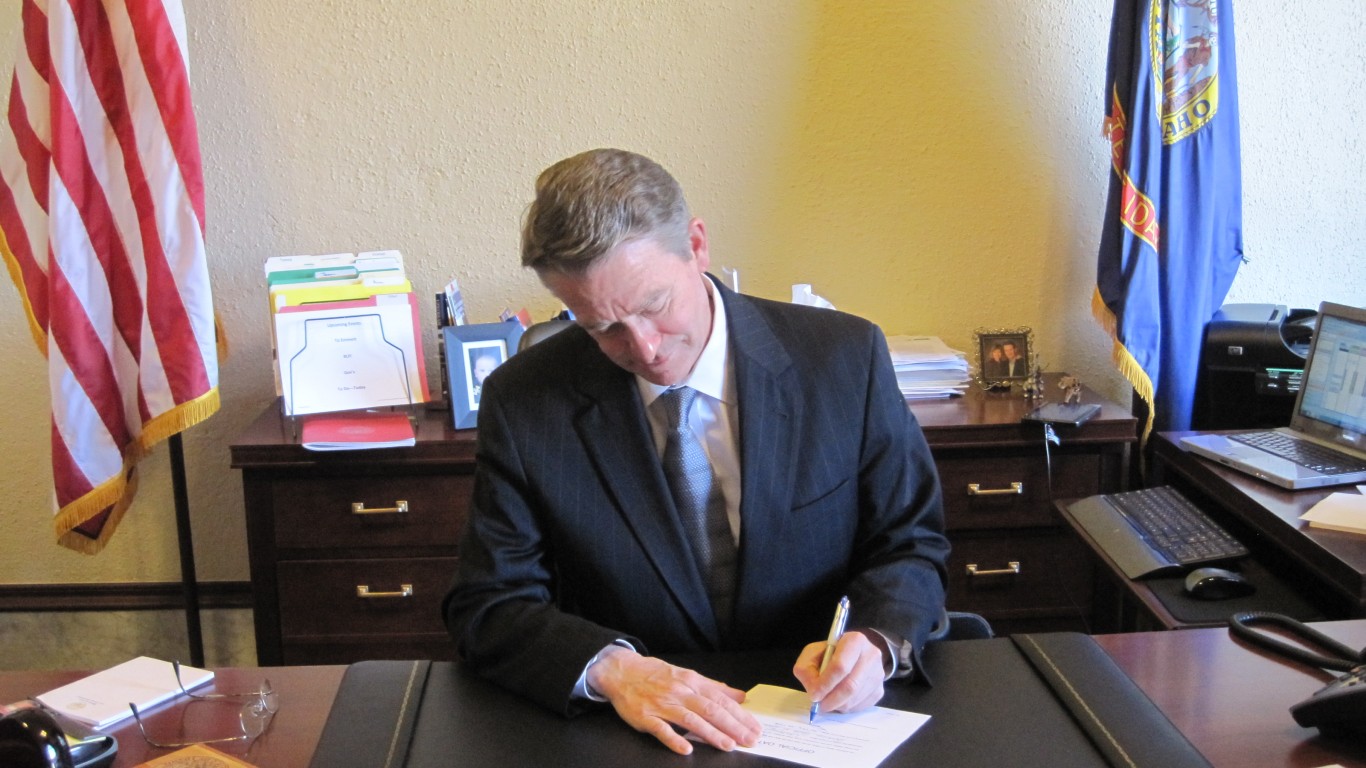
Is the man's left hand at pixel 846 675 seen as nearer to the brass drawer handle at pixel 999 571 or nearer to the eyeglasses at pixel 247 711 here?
the eyeglasses at pixel 247 711

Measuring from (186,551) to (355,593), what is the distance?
55cm

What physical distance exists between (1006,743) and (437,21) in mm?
2281

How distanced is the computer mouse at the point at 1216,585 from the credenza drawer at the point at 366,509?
1.43 m

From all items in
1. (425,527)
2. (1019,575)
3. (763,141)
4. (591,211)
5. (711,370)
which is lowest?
(1019,575)

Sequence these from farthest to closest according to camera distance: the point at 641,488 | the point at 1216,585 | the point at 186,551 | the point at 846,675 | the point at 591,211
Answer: the point at 186,551 → the point at 1216,585 → the point at 641,488 → the point at 591,211 → the point at 846,675

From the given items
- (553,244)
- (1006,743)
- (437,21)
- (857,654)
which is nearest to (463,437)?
(437,21)

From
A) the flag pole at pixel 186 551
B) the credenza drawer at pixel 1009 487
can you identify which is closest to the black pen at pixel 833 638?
the credenza drawer at pixel 1009 487

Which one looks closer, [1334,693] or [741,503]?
[1334,693]

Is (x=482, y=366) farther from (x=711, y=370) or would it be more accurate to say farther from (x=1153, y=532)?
(x=1153, y=532)

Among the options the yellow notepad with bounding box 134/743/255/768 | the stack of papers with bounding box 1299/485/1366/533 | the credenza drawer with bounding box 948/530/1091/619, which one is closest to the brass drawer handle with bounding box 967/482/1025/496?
the credenza drawer with bounding box 948/530/1091/619

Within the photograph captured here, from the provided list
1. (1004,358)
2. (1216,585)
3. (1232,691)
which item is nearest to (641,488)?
(1232,691)

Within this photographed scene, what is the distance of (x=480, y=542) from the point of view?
5.09ft

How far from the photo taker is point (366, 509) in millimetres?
2602

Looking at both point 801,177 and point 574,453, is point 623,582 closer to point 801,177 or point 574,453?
point 574,453
